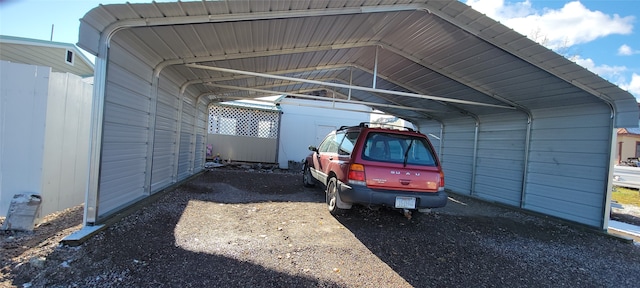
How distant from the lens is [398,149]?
197 inches

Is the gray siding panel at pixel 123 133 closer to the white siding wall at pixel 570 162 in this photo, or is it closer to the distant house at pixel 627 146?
the white siding wall at pixel 570 162

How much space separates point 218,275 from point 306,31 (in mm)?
4202

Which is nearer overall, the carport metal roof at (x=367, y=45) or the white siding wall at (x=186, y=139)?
the carport metal roof at (x=367, y=45)

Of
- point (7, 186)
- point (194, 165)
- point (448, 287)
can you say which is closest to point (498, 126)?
point (448, 287)

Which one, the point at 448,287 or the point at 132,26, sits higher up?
the point at 132,26

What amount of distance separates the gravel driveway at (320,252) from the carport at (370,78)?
0.83 m

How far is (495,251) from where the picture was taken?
4391mm

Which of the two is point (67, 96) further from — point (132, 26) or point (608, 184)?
point (608, 184)

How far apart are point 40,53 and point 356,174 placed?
1037cm

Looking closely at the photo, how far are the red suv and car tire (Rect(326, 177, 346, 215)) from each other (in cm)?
2

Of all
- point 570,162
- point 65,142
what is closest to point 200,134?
point 65,142

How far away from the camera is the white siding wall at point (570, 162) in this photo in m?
5.97

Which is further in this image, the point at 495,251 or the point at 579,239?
the point at 579,239

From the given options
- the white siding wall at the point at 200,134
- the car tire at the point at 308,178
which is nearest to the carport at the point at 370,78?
the white siding wall at the point at 200,134
